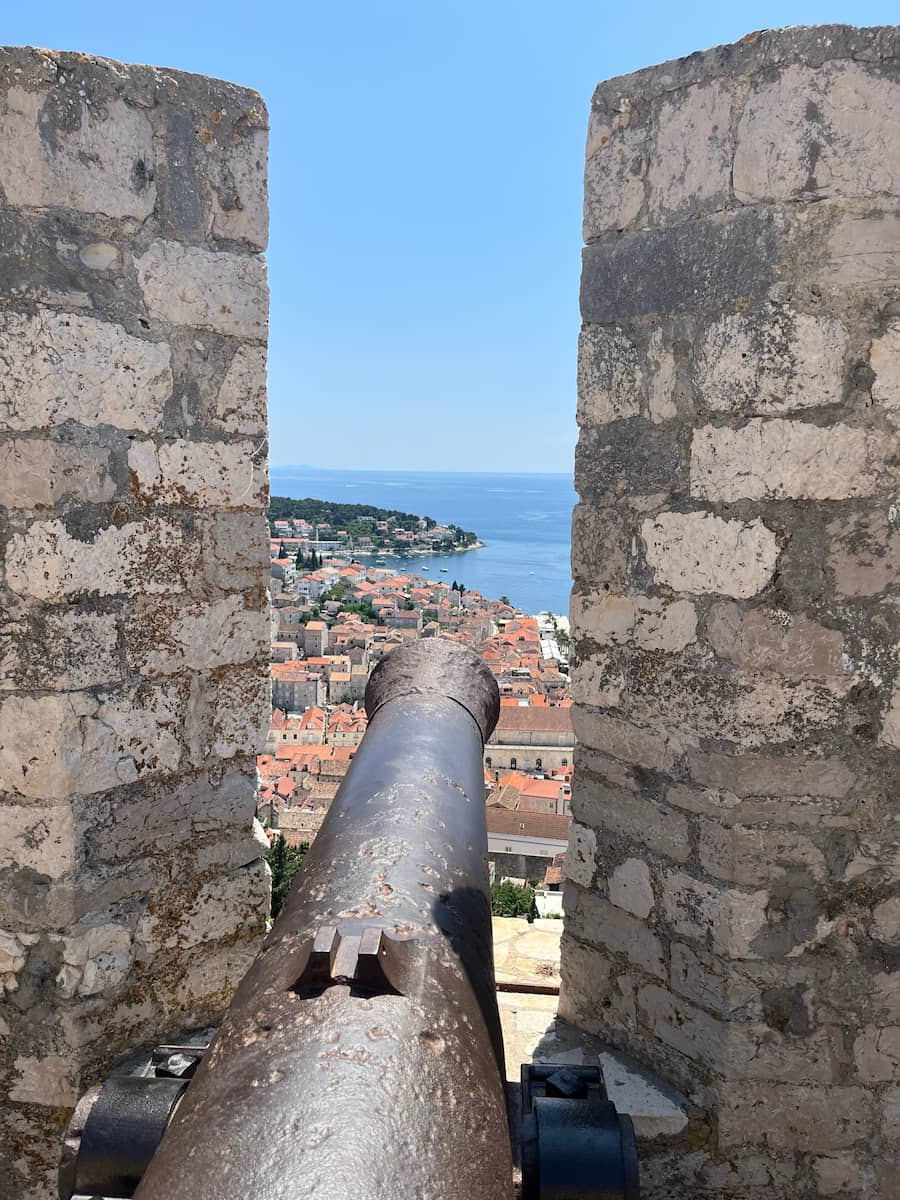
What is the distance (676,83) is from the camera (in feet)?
7.58

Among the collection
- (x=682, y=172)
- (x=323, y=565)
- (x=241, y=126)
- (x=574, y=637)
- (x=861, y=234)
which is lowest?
(x=323, y=565)

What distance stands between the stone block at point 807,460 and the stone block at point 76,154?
162 centimetres

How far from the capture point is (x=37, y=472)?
2256mm

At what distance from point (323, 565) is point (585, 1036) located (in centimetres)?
5196

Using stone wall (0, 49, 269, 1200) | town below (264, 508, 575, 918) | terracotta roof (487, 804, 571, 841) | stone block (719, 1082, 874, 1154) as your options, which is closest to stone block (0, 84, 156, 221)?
stone wall (0, 49, 269, 1200)

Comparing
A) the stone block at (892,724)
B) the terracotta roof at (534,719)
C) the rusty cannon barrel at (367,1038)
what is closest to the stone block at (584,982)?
the rusty cannon barrel at (367,1038)

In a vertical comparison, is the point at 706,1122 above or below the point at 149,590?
below

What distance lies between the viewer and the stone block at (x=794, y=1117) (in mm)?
2389

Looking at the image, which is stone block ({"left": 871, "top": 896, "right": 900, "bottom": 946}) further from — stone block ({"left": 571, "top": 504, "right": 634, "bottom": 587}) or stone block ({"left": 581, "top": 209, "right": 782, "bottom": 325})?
stone block ({"left": 581, "top": 209, "right": 782, "bottom": 325})

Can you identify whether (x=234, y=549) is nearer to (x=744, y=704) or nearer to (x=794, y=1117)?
(x=744, y=704)

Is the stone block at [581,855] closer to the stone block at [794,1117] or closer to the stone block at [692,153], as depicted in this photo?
the stone block at [794,1117]

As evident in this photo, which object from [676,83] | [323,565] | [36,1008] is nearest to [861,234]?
[676,83]

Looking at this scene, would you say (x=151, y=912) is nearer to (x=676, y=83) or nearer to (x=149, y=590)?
(x=149, y=590)

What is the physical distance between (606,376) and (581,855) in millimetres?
1361
